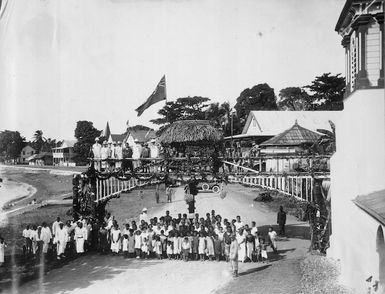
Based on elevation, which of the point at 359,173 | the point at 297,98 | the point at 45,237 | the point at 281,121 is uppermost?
the point at 297,98

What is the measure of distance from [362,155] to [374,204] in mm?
1815

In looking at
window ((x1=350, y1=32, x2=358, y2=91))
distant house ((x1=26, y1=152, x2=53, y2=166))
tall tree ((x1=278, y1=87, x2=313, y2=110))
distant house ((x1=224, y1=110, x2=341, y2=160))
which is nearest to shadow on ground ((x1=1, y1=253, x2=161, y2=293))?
distant house ((x1=224, y1=110, x2=341, y2=160))

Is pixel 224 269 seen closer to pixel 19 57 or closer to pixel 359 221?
pixel 359 221

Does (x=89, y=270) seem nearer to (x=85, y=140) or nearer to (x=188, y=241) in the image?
(x=188, y=241)

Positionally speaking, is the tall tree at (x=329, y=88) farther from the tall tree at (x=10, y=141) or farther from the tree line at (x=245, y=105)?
the tall tree at (x=10, y=141)

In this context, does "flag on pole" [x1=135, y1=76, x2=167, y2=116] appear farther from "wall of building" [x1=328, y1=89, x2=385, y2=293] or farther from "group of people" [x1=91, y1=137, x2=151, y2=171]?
"wall of building" [x1=328, y1=89, x2=385, y2=293]

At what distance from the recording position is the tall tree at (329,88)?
45.1 ft

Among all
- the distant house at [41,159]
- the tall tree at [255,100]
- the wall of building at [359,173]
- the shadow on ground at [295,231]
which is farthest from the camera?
the distant house at [41,159]

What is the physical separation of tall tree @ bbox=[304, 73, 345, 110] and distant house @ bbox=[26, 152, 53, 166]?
170ft

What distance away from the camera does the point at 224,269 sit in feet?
42.2

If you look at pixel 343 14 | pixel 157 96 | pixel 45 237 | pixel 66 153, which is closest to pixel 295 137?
pixel 157 96

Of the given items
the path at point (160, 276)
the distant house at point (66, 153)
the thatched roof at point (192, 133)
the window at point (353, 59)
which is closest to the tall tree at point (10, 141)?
the thatched roof at point (192, 133)

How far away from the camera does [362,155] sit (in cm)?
887

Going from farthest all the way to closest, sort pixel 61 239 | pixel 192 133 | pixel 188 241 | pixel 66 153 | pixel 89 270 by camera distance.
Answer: pixel 66 153 → pixel 192 133 → pixel 61 239 → pixel 188 241 → pixel 89 270
